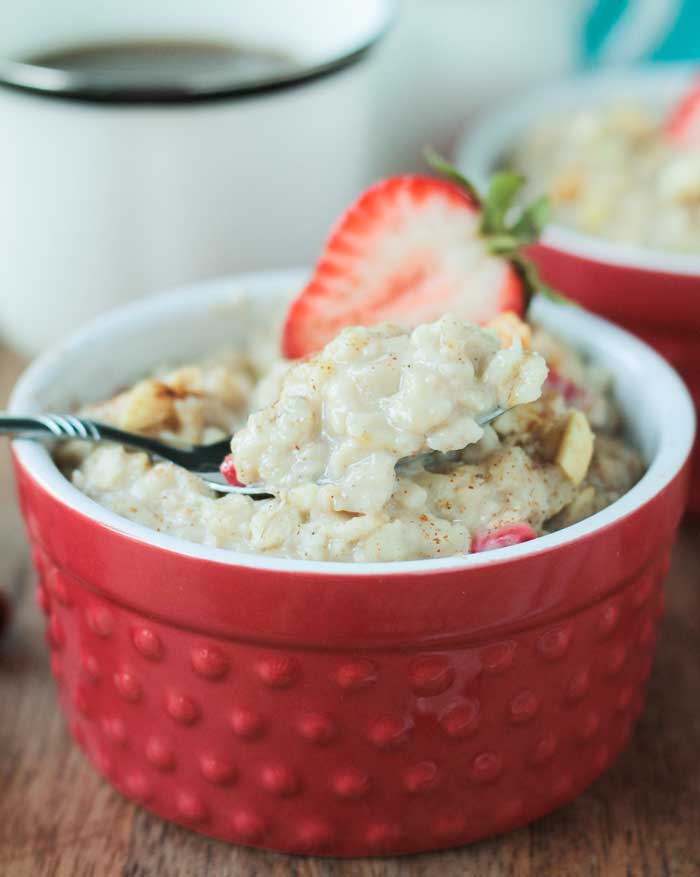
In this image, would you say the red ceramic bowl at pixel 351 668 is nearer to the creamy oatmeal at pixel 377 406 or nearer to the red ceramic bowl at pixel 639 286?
the creamy oatmeal at pixel 377 406

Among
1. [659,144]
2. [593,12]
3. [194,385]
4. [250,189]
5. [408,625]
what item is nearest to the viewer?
[408,625]

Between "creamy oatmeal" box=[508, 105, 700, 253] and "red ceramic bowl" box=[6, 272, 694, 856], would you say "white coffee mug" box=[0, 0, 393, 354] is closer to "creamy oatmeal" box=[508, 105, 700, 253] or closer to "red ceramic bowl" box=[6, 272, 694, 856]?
"creamy oatmeal" box=[508, 105, 700, 253]

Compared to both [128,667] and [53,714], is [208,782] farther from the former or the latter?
[53,714]

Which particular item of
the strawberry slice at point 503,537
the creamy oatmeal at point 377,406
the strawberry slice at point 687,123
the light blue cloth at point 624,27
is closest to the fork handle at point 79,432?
the creamy oatmeal at point 377,406

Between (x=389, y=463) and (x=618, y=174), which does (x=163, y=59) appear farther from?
(x=389, y=463)

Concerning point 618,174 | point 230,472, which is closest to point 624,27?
point 618,174

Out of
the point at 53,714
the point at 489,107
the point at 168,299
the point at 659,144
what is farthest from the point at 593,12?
the point at 53,714
